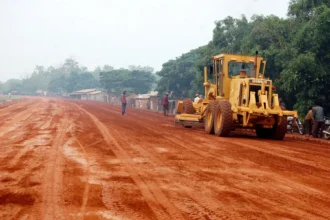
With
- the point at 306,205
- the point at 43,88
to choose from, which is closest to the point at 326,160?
the point at 306,205

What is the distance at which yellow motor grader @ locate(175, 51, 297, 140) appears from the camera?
13203 mm

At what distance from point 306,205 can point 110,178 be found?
2968 millimetres

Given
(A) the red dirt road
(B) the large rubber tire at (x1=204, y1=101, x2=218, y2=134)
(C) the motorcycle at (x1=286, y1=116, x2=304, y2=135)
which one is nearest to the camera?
(A) the red dirt road

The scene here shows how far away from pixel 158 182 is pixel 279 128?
8.48 m

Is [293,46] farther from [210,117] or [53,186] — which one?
[53,186]

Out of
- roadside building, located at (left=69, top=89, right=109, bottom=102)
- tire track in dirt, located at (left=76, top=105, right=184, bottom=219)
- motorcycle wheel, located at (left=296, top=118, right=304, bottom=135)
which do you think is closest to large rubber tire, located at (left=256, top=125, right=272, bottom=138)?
motorcycle wheel, located at (left=296, top=118, right=304, bottom=135)

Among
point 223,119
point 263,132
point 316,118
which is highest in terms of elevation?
point 223,119

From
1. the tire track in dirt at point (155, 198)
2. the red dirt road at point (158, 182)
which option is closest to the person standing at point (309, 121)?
the red dirt road at point (158, 182)

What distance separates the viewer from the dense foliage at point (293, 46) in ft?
57.4

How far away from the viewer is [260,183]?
20.5 feet

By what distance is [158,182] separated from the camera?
20.0ft

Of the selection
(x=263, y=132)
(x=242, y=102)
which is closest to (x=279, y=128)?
(x=263, y=132)

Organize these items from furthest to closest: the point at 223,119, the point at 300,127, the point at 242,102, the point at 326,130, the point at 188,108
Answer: the point at 300,127 < the point at 188,108 < the point at 326,130 < the point at 242,102 < the point at 223,119

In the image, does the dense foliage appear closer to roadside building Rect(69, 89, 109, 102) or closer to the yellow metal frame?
the yellow metal frame
